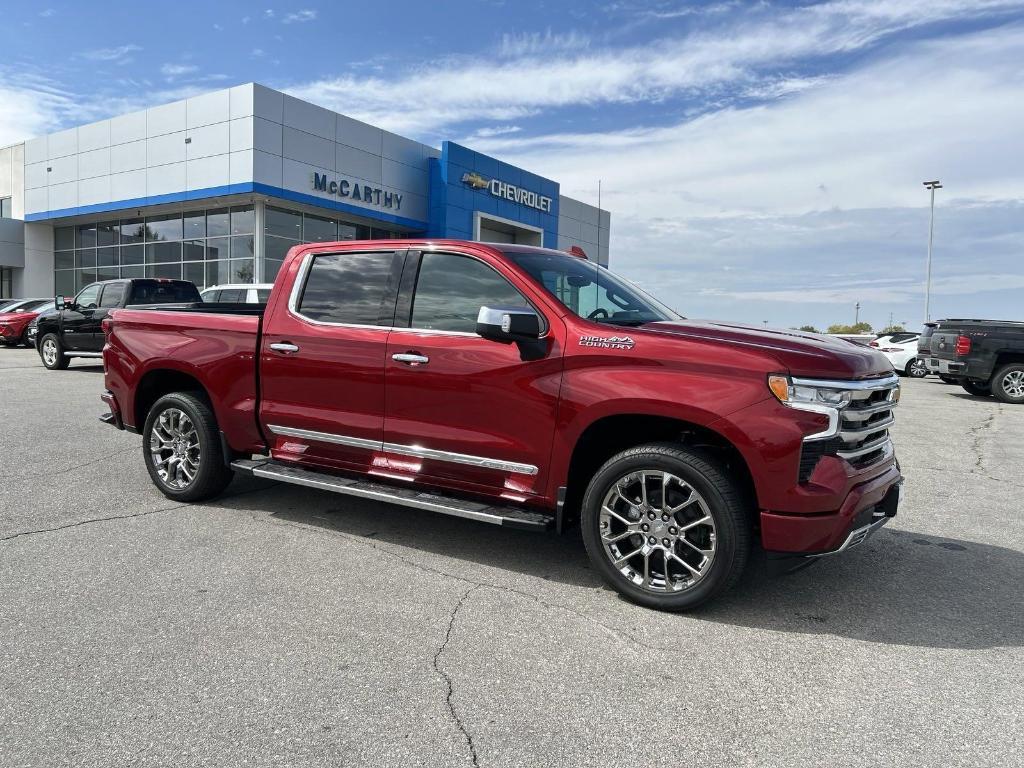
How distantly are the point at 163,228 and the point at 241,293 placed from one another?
17549mm

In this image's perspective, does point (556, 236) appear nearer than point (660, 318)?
No

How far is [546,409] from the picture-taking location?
163 inches

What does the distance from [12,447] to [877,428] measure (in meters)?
7.82

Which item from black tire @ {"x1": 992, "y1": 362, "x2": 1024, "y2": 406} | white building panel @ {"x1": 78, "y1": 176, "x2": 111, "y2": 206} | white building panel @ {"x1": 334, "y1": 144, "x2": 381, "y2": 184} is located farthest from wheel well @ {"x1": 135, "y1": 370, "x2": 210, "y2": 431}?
white building panel @ {"x1": 78, "y1": 176, "x2": 111, "y2": 206}

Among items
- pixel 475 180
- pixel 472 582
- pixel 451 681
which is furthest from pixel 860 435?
pixel 475 180

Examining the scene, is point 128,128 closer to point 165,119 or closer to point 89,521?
point 165,119

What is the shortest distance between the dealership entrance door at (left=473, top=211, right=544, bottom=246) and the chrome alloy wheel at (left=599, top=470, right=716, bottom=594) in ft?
92.7

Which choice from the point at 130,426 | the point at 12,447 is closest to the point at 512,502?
the point at 130,426

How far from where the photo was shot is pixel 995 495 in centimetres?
679

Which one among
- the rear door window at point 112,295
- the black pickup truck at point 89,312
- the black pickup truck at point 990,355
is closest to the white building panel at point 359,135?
the black pickup truck at point 89,312

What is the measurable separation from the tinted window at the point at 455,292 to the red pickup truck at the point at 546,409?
0.04 feet

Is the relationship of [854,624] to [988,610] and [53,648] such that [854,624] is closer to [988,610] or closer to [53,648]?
[988,610]

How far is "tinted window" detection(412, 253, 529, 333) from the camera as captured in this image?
4492 millimetres

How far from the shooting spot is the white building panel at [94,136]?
29.1 meters
